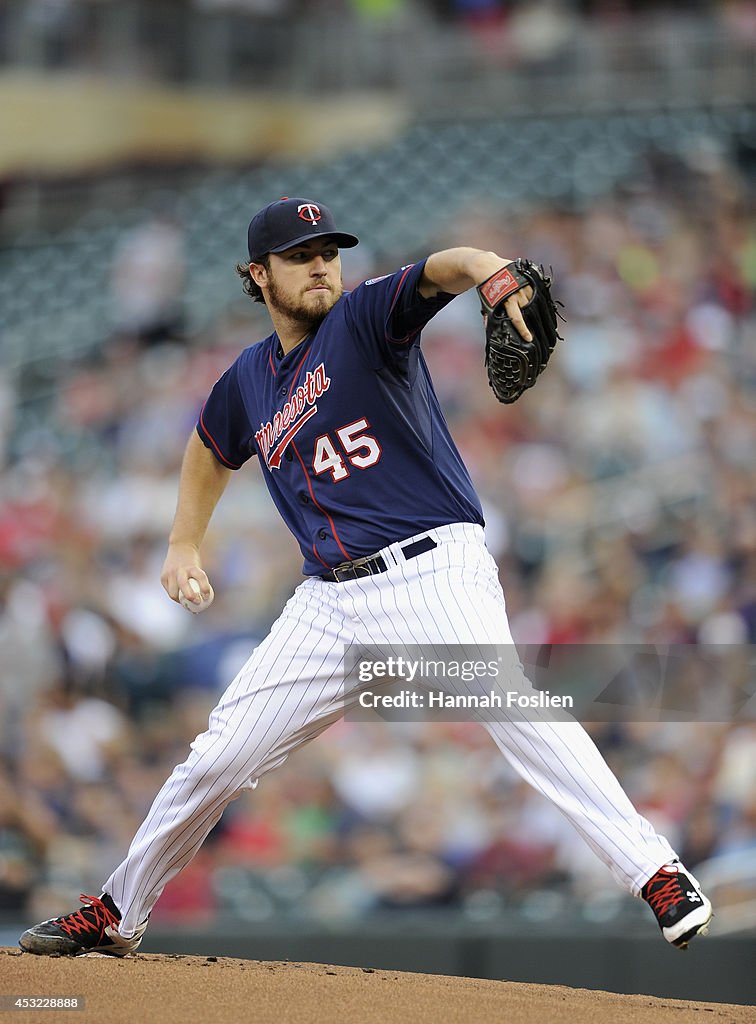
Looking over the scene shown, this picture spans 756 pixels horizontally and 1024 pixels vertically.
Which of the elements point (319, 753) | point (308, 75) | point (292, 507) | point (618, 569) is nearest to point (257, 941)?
point (319, 753)

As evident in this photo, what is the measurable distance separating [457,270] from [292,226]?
1.87ft

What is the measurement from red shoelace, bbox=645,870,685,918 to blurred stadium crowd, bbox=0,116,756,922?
8.57 ft

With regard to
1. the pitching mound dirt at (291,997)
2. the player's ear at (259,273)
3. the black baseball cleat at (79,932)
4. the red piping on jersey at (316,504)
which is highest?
the player's ear at (259,273)

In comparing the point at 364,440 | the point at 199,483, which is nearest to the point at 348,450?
the point at 364,440

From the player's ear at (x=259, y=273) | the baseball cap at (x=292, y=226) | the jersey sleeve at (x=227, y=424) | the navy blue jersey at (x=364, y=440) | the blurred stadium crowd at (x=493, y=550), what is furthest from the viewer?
the blurred stadium crowd at (x=493, y=550)

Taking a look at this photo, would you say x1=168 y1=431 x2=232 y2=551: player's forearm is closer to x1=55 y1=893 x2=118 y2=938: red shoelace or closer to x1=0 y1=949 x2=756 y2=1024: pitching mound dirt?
x1=55 y1=893 x2=118 y2=938: red shoelace

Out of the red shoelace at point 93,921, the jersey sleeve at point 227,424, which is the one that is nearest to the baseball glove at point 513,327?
the jersey sleeve at point 227,424

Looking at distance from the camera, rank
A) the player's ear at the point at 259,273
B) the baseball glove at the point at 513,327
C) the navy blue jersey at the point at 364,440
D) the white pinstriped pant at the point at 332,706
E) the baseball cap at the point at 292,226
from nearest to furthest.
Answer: the baseball glove at the point at 513,327, the white pinstriped pant at the point at 332,706, the navy blue jersey at the point at 364,440, the baseball cap at the point at 292,226, the player's ear at the point at 259,273

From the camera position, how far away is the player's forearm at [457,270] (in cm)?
292

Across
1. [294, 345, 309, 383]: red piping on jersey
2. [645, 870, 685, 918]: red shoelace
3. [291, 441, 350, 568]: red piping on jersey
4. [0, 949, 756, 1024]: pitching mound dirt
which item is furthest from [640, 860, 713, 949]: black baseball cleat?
[294, 345, 309, 383]: red piping on jersey

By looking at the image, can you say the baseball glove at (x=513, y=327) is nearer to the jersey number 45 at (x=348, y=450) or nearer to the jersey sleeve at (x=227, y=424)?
the jersey number 45 at (x=348, y=450)

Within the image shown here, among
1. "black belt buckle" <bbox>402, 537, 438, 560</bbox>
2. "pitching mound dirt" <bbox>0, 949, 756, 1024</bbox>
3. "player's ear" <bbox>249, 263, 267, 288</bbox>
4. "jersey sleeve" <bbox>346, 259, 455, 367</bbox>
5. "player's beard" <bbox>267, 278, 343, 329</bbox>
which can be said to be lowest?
"pitching mound dirt" <bbox>0, 949, 756, 1024</bbox>

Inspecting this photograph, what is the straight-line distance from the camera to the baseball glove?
2881mm

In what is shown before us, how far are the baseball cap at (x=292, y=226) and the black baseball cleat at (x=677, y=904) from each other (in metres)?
1.59
